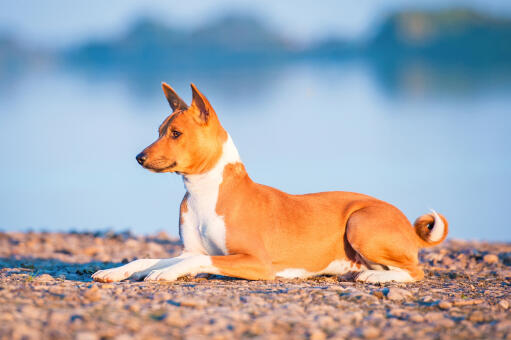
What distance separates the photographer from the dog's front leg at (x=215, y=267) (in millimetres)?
6895

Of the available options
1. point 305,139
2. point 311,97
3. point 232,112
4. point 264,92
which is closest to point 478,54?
point 264,92

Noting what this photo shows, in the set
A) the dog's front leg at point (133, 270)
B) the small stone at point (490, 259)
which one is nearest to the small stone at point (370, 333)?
the dog's front leg at point (133, 270)

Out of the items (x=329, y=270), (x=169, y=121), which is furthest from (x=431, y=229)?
(x=169, y=121)

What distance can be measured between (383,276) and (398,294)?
113cm

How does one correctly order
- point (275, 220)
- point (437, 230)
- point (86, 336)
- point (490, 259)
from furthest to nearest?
1. point (490, 259)
2. point (437, 230)
3. point (275, 220)
4. point (86, 336)

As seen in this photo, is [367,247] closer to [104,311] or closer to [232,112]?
[104,311]

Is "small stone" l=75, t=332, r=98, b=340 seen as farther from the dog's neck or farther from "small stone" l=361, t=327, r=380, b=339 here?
the dog's neck

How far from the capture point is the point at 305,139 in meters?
29.5

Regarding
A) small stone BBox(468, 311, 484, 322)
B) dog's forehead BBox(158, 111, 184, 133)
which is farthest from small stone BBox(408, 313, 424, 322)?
dog's forehead BBox(158, 111, 184, 133)

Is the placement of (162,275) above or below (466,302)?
above

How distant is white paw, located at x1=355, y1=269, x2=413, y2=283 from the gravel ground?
0.18 metres

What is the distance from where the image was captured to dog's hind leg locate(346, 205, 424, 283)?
753cm

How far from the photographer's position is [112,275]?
279 inches

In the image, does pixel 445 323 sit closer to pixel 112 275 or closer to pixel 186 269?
pixel 186 269
